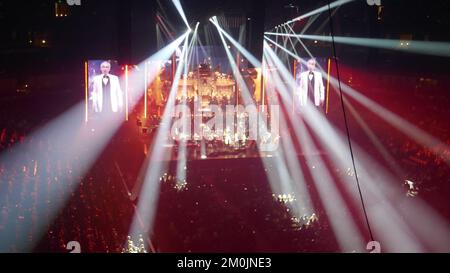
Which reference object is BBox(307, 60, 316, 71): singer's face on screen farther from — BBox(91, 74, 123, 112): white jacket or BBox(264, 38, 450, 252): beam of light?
BBox(91, 74, 123, 112): white jacket

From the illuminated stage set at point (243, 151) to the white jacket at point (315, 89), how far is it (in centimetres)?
4

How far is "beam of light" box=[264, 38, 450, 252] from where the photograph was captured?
5.41m

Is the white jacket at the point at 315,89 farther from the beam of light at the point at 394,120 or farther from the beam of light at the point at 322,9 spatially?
the beam of light at the point at 322,9

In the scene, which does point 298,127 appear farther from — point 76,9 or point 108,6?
point 76,9

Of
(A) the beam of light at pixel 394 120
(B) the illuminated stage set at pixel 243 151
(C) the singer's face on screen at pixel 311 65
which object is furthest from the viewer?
(C) the singer's face on screen at pixel 311 65

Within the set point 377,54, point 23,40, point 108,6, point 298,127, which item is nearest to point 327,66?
point 298,127

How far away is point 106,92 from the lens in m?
10.5

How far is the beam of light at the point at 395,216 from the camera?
5414 millimetres

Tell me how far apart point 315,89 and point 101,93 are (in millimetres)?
5738

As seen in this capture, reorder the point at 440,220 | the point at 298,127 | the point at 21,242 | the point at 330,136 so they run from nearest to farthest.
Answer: the point at 21,242 < the point at 440,220 < the point at 330,136 < the point at 298,127

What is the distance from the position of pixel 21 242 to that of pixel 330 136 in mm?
8238

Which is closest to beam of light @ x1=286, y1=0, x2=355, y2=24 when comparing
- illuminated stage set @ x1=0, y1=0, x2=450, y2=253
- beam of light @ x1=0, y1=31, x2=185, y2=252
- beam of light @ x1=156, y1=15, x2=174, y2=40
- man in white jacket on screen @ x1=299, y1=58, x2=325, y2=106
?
illuminated stage set @ x1=0, y1=0, x2=450, y2=253

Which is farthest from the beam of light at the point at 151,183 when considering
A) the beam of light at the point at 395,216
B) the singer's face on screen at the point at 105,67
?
the beam of light at the point at 395,216

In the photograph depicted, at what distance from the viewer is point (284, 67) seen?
22.5 m
